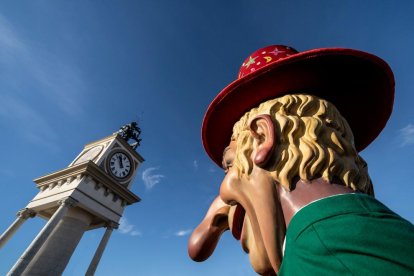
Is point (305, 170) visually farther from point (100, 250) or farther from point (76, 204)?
point (100, 250)

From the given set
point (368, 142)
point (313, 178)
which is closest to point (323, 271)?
point (313, 178)

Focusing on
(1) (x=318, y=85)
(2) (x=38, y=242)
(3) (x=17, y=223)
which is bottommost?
(1) (x=318, y=85)

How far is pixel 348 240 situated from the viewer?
0.57 metres

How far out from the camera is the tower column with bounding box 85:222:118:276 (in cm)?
943

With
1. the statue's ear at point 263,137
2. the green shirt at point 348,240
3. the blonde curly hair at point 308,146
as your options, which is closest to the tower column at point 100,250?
the blonde curly hair at point 308,146

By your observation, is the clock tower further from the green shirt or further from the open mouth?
the green shirt

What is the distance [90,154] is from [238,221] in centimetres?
1278

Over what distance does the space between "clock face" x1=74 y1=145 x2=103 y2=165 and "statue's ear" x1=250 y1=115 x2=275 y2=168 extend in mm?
12014

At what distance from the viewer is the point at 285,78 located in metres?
1.24

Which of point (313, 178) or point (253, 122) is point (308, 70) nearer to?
point (253, 122)

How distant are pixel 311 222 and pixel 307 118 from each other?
555 mm

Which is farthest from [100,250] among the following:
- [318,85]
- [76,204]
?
[318,85]

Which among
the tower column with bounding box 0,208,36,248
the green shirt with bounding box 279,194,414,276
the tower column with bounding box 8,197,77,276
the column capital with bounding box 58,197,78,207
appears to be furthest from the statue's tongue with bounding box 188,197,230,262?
the tower column with bounding box 0,208,36,248

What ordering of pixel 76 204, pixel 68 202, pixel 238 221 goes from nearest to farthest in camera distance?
pixel 238 221 < pixel 68 202 < pixel 76 204
